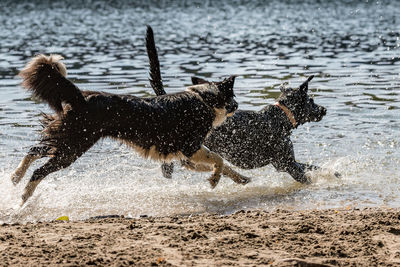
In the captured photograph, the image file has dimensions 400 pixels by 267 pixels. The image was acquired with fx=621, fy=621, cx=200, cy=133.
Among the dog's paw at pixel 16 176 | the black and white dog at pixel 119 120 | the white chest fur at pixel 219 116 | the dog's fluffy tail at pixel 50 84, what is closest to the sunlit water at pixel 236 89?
the dog's paw at pixel 16 176

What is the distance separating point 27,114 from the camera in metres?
10.7

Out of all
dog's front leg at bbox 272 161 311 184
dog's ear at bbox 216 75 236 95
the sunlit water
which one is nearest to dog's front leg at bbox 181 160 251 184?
the sunlit water

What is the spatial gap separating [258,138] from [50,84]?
2857 millimetres

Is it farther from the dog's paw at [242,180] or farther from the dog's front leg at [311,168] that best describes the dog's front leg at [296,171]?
the dog's paw at [242,180]

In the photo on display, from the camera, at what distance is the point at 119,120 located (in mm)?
6234

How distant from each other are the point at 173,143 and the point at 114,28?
70.7 feet

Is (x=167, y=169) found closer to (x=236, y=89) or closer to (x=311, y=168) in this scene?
(x=311, y=168)

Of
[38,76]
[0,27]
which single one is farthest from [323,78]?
[0,27]

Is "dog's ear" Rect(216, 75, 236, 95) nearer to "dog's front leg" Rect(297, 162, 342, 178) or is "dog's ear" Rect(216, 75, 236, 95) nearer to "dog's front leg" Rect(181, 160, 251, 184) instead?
"dog's front leg" Rect(181, 160, 251, 184)

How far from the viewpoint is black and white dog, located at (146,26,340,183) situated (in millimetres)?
7598

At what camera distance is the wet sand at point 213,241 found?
14.4 ft

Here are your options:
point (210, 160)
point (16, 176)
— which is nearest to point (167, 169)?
point (210, 160)

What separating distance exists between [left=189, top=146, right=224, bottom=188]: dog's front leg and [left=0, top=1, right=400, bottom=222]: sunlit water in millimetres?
207

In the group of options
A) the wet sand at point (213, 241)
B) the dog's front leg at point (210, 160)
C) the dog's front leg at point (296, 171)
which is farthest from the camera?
the dog's front leg at point (296, 171)
